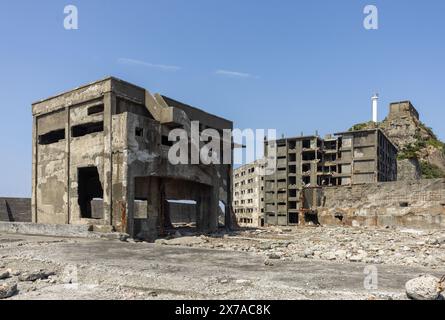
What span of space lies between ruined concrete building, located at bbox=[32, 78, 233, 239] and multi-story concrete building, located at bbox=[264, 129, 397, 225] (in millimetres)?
32571

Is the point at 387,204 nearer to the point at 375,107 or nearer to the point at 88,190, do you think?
the point at 88,190

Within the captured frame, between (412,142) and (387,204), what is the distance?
1817 inches

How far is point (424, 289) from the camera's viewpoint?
487 centimetres

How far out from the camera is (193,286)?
6.05 m

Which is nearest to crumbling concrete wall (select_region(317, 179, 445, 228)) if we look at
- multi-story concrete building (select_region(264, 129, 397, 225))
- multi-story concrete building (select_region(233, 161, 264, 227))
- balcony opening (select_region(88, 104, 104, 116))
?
balcony opening (select_region(88, 104, 104, 116))

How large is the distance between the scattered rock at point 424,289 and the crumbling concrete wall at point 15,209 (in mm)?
A: 30307

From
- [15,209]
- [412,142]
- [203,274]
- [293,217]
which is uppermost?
[412,142]

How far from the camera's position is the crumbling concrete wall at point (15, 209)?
93.7 ft

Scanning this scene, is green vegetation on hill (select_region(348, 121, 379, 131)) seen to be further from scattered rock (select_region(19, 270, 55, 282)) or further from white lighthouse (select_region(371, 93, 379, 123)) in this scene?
scattered rock (select_region(19, 270, 55, 282))

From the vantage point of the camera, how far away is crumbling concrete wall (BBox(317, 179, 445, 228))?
24.0m

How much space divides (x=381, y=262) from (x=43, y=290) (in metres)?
7.52

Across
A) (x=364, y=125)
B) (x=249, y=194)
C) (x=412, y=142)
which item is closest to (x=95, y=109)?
(x=364, y=125)

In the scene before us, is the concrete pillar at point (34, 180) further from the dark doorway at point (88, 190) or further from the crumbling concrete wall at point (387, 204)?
the crumbling concrete wall at point (387, 204)
